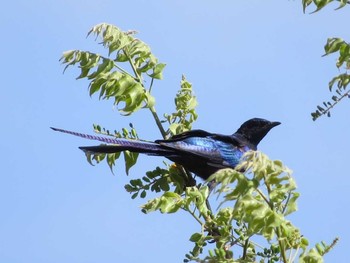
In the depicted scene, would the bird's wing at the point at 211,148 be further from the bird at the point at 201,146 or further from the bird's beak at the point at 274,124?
the bird's beak at the point at 274,124

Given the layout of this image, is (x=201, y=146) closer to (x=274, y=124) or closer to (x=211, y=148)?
(x=211, y=148)

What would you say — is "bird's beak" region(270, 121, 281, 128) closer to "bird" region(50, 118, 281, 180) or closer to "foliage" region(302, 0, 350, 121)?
"bird" region(50, 118, 281, 180)

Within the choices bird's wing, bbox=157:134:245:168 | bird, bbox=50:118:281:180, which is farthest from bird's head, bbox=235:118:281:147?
bird's wing, bbox=157:134:245:168

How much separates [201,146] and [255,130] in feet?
4.23

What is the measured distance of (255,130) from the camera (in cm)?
806

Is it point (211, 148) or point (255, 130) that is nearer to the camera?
point (211, 148)

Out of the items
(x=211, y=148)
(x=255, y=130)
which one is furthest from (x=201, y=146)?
(x=255, y=130)

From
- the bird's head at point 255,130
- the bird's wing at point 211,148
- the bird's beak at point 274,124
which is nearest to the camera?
the bird's wing at point 211,148

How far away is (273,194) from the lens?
12.8ft

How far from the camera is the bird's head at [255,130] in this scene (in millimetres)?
8039

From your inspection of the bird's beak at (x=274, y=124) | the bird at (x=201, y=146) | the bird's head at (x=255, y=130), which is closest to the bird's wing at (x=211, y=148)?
the bird at (x=201, y=146)

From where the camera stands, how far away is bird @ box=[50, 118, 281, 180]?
5668 millimetres

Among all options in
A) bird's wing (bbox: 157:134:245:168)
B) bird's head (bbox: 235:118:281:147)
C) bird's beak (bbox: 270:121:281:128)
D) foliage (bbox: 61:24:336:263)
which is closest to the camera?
foliage (bbox: 61:24:336:263)

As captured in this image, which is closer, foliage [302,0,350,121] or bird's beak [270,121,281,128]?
foliage [302,0,350,121]
